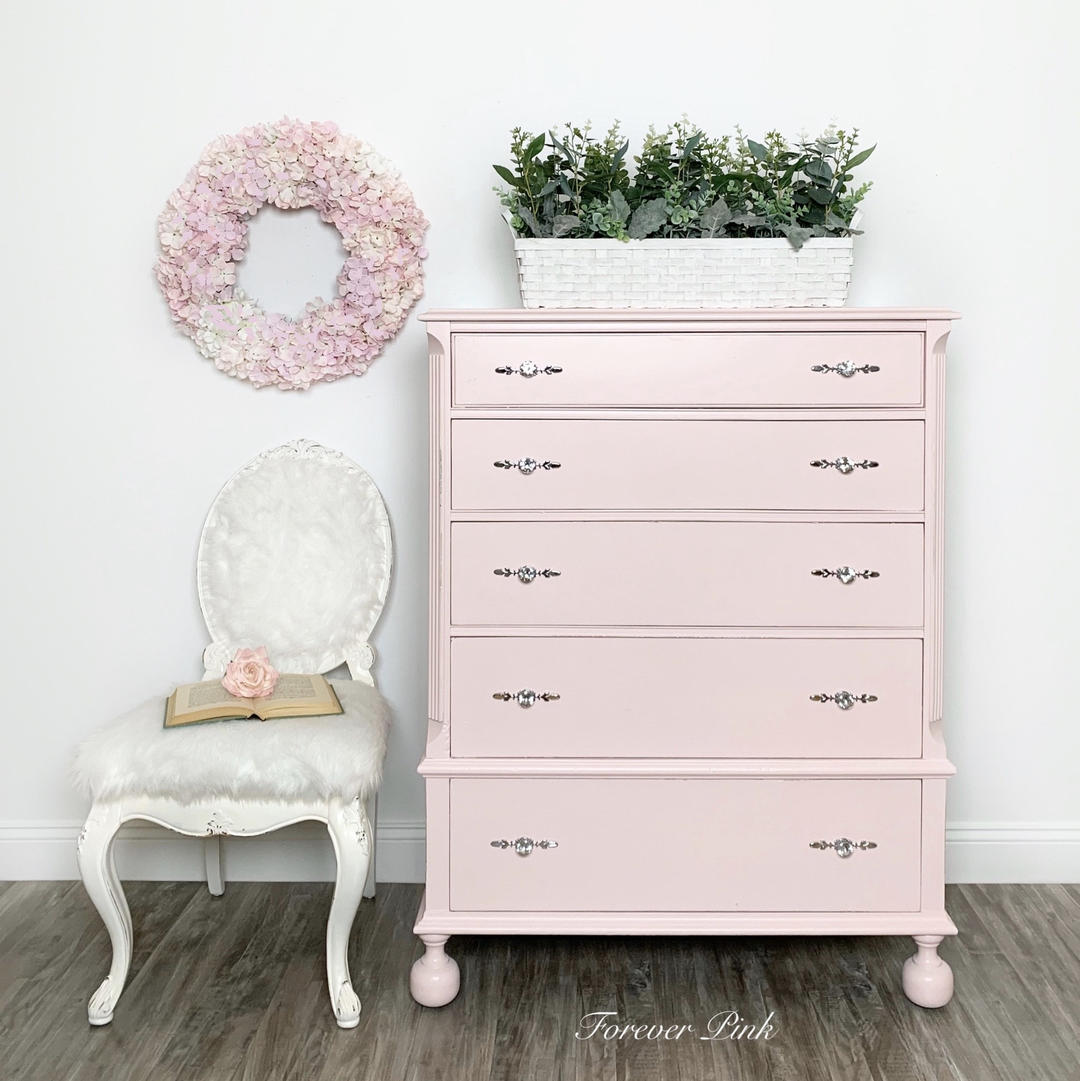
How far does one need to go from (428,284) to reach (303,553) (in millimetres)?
701

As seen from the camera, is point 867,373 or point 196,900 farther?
point 196,900

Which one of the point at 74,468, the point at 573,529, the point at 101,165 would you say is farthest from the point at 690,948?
the point at 101,165

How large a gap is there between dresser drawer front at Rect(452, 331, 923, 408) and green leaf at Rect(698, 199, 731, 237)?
0.90 feet

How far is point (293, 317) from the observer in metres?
2.61

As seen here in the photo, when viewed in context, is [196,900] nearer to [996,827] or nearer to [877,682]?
[877,682]

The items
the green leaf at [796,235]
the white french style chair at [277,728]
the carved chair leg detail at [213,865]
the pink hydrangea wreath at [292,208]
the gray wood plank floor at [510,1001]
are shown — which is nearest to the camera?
the gray wood plank floor at [510,1001]

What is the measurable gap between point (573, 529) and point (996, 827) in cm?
140

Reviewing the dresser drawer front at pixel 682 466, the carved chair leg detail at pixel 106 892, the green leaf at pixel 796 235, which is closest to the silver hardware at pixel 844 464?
the dresser drawer front at pixel 682 466

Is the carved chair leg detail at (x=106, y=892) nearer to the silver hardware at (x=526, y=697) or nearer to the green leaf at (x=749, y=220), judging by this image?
the silver hardware at (x=526, y=697)

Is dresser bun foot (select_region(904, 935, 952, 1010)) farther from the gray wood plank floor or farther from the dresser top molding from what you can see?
the dresser top molding

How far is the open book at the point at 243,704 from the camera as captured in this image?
7.08ft

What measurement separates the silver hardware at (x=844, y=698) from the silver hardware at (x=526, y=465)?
67cm

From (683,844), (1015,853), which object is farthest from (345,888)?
(1015,853)

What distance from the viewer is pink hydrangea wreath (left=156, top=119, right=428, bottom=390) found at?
2.50m
